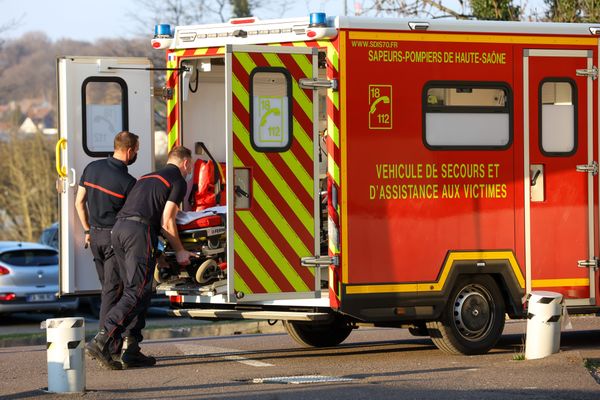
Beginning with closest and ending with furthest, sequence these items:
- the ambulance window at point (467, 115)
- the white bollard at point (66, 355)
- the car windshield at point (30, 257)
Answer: the white bollard at point (66, 355)
the ambulance window at point (467, 115)
the car windshield at point (30, 257)

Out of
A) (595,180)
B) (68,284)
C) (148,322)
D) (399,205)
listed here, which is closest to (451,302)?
(399,205)

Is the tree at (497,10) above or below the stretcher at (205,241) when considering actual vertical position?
above

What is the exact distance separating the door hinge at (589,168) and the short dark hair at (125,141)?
3820 mm

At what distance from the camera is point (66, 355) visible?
8789 mm

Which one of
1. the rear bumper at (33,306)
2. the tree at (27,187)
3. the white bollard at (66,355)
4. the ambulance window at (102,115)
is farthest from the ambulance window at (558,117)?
the tree at (27,187)

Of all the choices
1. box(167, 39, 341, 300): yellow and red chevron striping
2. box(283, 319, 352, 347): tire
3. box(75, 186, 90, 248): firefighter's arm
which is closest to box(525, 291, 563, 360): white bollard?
box(167, 39, 341, 300): yellow and red chevron striping

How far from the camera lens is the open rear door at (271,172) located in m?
9.94

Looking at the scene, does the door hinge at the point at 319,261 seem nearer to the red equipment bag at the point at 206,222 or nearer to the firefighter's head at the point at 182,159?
the red equipment bag at the point at 206,222

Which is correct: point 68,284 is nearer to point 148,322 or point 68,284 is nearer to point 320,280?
point 320,280

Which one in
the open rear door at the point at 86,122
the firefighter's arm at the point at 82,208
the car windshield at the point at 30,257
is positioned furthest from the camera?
the car windshield at the point at 30,257

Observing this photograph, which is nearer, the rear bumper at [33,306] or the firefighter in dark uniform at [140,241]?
the firefighter in dark uniform at [140,241]

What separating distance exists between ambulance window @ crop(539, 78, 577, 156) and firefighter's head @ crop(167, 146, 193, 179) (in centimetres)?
305

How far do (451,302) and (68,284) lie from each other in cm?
328

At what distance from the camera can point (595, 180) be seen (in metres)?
10.9
